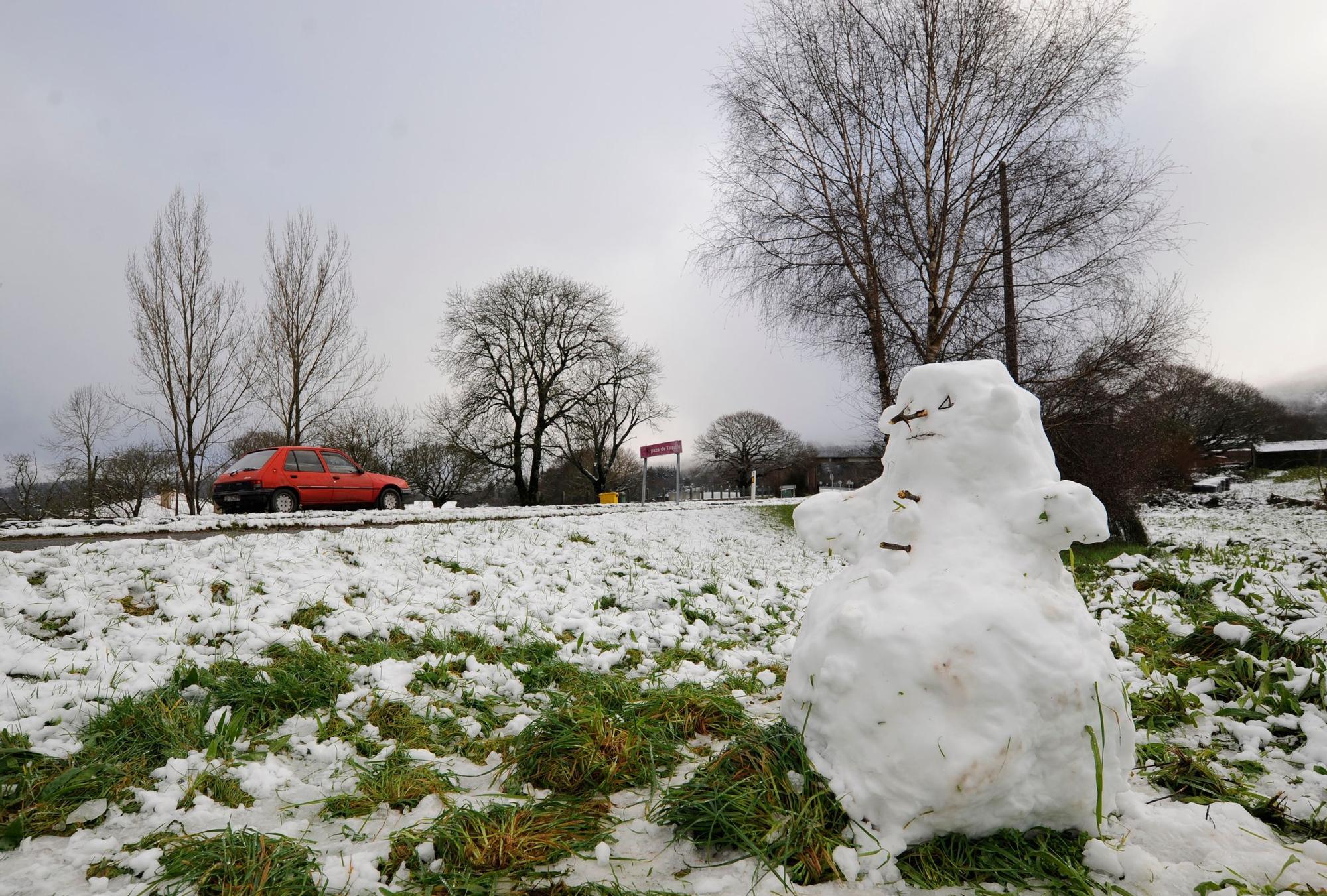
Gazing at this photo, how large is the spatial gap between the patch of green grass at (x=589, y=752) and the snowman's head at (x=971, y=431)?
5.49 feet

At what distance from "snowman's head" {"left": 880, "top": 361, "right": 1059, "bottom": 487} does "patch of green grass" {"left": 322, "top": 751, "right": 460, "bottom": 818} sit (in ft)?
7.79

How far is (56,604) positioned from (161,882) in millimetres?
3294

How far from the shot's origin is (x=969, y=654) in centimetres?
188

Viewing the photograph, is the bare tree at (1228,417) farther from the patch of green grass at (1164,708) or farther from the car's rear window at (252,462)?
the car's rear window at (252,462)

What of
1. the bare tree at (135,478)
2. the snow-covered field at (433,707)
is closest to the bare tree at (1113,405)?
the snow-covered field at (433,707)

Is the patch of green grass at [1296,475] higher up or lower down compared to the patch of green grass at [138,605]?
higher up

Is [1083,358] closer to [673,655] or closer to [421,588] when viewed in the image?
[673,655]

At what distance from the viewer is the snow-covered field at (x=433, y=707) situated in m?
2.00

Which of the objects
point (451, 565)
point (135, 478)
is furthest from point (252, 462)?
point (135, 478)

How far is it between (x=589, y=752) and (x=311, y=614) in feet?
10.2

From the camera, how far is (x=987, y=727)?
1.84m

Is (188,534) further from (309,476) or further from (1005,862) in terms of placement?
(1005,862)

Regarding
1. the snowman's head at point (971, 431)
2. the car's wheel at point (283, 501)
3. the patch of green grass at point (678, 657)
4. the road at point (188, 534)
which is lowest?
the patch of green grass at point (678, 657)

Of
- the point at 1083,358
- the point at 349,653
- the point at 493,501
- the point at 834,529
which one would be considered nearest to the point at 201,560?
the point at 349,653
